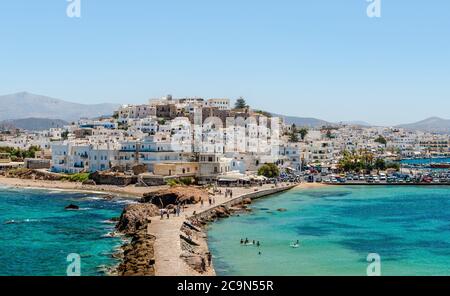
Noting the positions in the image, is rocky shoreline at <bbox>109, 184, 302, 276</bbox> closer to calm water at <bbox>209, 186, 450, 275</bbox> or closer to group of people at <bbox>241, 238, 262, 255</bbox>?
calm water at <bbox>209, 186, 450, 275</bbox>

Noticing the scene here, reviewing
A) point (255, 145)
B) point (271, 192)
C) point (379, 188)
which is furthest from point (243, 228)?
point (255, 145)

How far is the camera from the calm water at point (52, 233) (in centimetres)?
2274

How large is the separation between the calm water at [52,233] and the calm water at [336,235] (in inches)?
199

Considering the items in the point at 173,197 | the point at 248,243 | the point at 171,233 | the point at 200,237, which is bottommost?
the point at 248,243

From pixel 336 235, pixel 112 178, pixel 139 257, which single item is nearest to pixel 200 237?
pixel 139 257

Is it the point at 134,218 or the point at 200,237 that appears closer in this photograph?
the point at 200,237

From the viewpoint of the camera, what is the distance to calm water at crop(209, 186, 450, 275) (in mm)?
23047

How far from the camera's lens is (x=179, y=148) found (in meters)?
52.6

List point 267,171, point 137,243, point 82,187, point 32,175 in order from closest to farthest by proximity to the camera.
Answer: point 137,243
point 82,187
point 267,171
point 32,175

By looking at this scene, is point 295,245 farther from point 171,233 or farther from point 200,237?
point 171,233

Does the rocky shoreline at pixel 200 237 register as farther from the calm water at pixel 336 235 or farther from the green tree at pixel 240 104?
the green tree at pixel 240 104

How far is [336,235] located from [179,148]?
24978mm

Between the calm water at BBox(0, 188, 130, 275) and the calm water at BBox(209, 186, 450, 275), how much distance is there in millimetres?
5063
